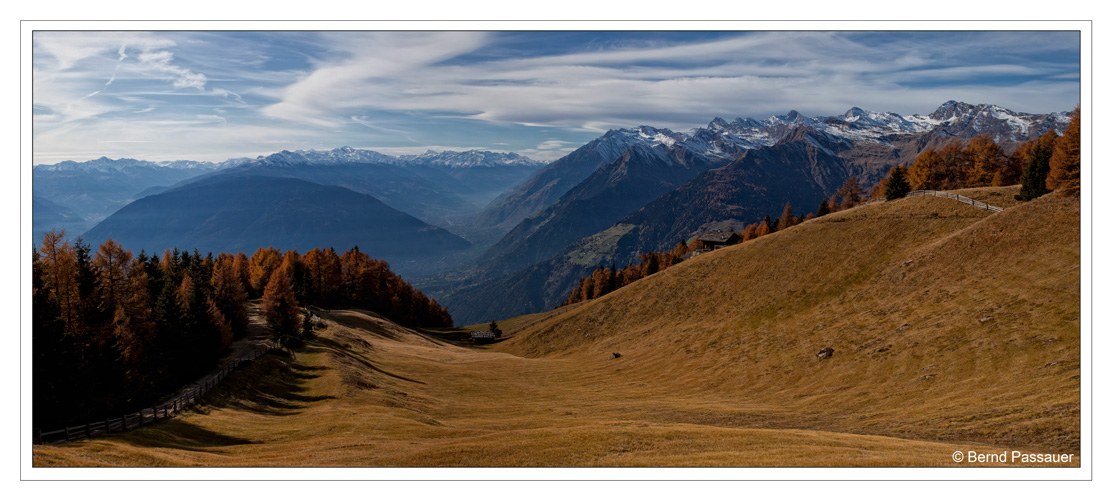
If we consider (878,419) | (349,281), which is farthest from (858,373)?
(349,281)

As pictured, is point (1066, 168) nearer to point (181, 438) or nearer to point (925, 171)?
point (925, 171)

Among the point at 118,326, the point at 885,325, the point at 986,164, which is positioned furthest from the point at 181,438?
the point at 986,164

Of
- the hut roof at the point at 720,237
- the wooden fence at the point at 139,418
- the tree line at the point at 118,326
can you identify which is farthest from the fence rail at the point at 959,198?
the tree line at the point at 118,326

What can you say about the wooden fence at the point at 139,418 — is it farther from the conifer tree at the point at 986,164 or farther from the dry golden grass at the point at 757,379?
the conifer tree at the point at 986,164

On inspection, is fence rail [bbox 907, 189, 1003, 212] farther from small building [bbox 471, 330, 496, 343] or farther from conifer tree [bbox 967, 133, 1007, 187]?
small building [bbox 471, 330, 496, 343]

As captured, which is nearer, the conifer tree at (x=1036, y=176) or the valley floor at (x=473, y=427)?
the valley floor at (x=473, y=427)

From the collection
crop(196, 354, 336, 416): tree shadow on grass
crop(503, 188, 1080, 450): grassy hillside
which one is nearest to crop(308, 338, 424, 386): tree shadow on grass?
crop(196, 354, 336, 416): tree shadow on grass
